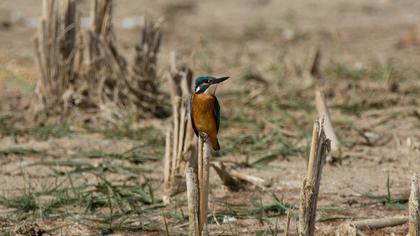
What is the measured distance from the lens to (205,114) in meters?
3.78

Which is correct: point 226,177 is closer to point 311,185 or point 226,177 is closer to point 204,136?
point 204,136

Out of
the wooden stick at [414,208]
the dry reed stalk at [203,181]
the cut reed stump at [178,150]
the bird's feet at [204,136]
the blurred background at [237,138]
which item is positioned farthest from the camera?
the cut reed stump at [178,150]

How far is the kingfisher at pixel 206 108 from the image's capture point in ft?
12.3

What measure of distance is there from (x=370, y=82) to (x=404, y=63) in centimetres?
129

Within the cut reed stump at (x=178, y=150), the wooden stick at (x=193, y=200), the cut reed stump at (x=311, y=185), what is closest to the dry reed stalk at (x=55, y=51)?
the cut reed stump at (x=178, y=150)

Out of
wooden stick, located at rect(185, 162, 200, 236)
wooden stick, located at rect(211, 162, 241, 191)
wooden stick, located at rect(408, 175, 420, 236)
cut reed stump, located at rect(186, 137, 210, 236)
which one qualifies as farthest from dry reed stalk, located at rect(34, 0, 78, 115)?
wooden stick, located at rect(408, 175, 420, 236)

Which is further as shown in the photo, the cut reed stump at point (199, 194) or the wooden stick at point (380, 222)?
the wooden stick at point (380, 222)

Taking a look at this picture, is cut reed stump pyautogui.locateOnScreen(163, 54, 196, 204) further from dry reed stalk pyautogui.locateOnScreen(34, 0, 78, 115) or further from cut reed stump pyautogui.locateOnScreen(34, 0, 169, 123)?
dry reed stalk pyautogui.locateOnScreen(34, 0, 78, 115)

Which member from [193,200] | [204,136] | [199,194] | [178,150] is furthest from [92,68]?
[193,200]

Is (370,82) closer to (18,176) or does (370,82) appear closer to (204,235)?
(18,176)

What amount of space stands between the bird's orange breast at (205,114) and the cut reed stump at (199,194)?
13 centimetres

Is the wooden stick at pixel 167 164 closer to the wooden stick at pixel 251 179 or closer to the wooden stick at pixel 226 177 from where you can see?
the wooden stick at pixel 226 177

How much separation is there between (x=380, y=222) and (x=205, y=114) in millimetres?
1015

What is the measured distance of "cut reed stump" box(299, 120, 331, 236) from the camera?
3371 millimetres
